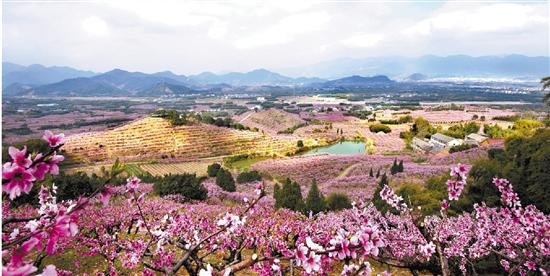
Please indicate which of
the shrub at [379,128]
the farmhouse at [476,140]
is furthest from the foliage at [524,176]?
the shrub at [379,128]

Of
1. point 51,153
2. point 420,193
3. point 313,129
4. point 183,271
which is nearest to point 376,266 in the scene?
point 183,271

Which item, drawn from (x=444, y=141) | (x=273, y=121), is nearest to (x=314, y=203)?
(x=444, y=141)

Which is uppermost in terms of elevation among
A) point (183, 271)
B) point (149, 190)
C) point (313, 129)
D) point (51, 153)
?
point (51, 153)

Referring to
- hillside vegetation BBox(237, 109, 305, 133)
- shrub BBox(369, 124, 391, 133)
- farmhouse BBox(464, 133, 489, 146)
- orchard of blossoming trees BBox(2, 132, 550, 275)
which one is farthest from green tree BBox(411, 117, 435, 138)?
orchard of blossoming trees BBox(2, 132, 550, 275)

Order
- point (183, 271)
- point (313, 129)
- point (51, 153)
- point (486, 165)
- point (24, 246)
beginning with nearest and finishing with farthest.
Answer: point (24, 246) → point (51, 153) → point (183, 271) → point (486, 165) → point (313, 129)

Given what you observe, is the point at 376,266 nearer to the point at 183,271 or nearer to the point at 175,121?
the point at 183,271

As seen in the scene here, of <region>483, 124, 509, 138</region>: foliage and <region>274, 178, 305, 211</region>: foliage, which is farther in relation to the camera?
<region>483, 124, 509, 138</region>: foliage

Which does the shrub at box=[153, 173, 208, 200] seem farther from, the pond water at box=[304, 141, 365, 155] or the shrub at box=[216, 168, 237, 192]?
the pond water at box=[304, 141, 365, 155]
